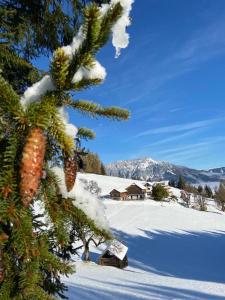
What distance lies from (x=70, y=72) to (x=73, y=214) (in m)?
0.82

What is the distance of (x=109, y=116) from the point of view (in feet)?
5.07

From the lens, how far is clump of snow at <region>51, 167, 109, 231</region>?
1.83m

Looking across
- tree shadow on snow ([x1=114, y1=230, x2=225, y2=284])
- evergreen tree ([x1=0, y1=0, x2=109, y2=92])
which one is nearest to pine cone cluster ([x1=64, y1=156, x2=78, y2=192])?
evergreen tree ([x1=0, y1=0, x2=109, y2=92])

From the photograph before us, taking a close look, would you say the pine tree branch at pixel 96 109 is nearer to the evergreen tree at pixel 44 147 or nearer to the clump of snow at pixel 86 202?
the evergreen tree at pixel 44 147

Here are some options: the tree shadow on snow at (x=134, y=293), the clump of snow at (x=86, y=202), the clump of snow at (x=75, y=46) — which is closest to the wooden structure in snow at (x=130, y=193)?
the tree shadow on snow at (x=134, y=293)

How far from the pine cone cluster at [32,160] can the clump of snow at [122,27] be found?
1.34 ft

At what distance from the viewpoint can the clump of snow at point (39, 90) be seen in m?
1.39

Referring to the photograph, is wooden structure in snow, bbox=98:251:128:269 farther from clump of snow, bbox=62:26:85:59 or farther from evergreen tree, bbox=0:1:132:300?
clump of snow, bbox=62:26:85:59

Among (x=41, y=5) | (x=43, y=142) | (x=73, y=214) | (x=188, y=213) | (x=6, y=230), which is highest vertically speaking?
(x=188, y=213)

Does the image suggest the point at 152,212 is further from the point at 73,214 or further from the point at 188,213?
the point at 73,214

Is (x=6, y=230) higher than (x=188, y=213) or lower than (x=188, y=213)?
lower

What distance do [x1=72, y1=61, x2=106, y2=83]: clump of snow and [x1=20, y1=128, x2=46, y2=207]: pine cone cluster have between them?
231 millimetres

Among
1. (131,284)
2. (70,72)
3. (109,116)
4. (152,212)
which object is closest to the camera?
(70,72)

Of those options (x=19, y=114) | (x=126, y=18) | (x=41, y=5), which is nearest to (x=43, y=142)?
(x=19, y=114)
